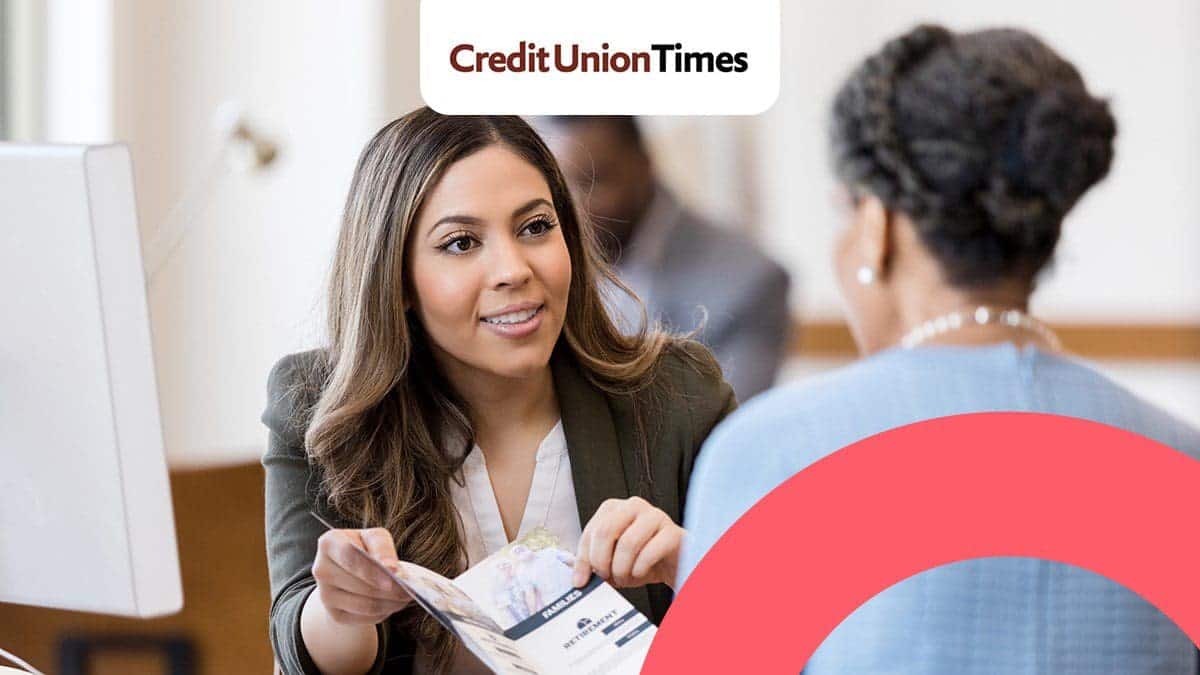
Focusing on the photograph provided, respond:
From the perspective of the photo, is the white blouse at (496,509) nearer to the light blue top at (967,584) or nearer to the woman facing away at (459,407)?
the woman facing away at (459,407)

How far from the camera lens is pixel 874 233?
92 cm

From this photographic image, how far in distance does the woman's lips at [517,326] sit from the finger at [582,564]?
15 centimetres

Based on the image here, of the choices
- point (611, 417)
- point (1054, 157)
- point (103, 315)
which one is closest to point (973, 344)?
point (1054, 157)

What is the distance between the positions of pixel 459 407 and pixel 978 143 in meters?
0.39

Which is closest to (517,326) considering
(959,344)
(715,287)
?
(715,287)

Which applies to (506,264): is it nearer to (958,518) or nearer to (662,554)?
(662,554)

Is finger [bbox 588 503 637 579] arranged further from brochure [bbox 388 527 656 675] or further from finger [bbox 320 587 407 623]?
finger [bbox 320 587 407 623]

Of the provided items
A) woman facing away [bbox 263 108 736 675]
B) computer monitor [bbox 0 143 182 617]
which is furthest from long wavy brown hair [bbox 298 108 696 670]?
computer monitor [bbox 0 143 182 617]

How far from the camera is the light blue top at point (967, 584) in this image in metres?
0.92

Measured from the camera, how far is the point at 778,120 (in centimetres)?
98

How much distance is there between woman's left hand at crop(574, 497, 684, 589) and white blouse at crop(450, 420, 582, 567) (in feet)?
0.04

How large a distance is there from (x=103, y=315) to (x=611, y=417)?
354 millimetres

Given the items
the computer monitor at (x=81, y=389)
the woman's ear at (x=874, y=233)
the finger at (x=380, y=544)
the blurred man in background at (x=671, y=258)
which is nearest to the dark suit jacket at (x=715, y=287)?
the blurred man in background at (x=671, y=258)

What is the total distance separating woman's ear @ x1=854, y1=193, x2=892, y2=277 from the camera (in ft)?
3.00
